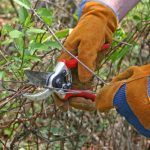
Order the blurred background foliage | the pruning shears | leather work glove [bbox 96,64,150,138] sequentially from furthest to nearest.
Answer: the blurred background foliage → the pruning shears → leather work glove [bbox 96,64,150,138]

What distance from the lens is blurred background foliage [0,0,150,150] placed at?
7.42 ft

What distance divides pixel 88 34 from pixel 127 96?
40 cm

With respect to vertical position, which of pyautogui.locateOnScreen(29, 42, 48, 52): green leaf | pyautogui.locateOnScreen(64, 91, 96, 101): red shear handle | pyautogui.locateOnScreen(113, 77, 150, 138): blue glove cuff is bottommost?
pyautogui.locateOnScreen(113, 77, 150, 138): blue glove cuff

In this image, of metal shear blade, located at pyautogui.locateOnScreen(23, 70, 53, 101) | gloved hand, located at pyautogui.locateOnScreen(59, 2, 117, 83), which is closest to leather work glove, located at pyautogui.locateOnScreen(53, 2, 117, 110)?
gloved hand, located at pyautogui.locateOnScreen(59, 2, 117, 83)

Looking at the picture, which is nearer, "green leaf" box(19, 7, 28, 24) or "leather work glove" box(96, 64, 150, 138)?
"leather work glove" box(96, 64, 150, 138)

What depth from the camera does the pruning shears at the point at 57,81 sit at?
204cm

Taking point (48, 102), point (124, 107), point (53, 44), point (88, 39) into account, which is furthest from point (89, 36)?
point (48, 102)

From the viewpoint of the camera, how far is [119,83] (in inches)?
74.6

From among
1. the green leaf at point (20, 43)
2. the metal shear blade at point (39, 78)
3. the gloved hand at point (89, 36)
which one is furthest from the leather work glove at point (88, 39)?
the green leaf at point (20, 43)

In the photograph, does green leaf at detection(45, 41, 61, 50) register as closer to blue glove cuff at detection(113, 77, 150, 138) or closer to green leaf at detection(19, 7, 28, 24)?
green leaf at detection(19, 7, 28, 24)

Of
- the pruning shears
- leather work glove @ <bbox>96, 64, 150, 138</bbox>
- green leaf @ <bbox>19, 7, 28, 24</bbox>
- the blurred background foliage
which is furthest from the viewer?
the blurred background foliage

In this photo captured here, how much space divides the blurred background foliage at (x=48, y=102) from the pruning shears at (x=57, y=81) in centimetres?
12

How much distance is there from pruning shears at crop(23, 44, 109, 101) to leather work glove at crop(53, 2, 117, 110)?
4 cm

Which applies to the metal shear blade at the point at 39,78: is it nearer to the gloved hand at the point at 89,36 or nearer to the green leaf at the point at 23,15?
the gloved hand at the point at 89,36
